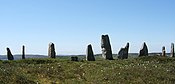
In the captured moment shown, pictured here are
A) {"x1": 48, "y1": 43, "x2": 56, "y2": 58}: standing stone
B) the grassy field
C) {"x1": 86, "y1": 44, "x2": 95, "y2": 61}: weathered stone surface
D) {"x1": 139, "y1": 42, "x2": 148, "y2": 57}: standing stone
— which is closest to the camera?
the grassy field

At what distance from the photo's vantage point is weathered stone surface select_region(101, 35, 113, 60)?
63469mm

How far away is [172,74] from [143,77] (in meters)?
4.01

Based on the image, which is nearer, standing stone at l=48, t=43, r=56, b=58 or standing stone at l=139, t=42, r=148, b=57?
standing stone at l=48, t=43, r=56, b=58

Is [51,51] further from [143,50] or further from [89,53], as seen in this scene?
[143,50]

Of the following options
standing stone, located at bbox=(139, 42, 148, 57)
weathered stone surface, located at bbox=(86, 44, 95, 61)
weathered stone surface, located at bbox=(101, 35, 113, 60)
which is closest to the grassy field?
weathered stone surface, located at bbox=(86, 44, 95, 61)

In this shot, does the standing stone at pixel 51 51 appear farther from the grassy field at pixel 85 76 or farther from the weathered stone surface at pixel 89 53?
the grassy field at pixel 85 76

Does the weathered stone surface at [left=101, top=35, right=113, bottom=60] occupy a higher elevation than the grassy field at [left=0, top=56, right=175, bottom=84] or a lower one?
higher

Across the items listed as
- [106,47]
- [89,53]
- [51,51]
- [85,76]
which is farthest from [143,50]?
[85,76]

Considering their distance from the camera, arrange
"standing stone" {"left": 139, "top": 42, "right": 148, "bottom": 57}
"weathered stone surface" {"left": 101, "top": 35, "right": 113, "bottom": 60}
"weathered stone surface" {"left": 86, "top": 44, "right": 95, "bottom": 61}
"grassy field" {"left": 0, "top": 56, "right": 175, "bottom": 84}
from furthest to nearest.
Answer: "standing stone" {"left": 139, "top": 42, "right": 148, "bottom": 57}, "weathered stone surface" {"left": 101, "top": 35, "right": 113, "bottom": 60}, "weathered stone surface" {"left": 86, "top": 44, "right": 95, "bottom": 61}, "grassy field" {"left": 0, "top": 56, "right": 175, "bottom": 84}

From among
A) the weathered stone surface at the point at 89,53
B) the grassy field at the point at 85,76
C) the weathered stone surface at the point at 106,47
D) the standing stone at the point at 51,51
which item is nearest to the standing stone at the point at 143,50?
the weathered stone surface at the point at 106,47

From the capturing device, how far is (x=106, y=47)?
64.0m

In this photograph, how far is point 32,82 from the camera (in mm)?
31109

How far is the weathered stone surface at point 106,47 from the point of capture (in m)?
63.5

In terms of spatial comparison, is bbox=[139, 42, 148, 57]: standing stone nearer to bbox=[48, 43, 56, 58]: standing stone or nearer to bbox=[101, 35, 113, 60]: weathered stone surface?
bbox=[101, 35, 113, 60]: weathered stone surface
